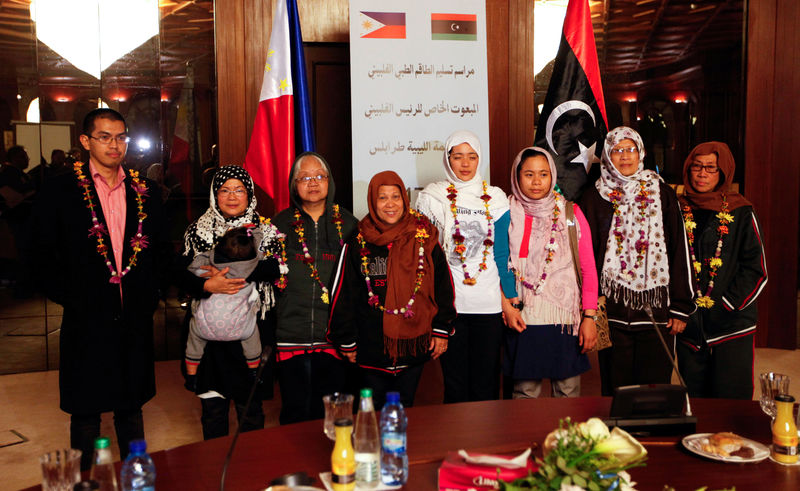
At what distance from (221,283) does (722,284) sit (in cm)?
221

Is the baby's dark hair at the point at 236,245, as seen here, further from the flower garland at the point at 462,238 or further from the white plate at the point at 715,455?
the white plate at the point at 715,455

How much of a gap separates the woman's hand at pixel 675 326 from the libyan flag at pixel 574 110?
100 centimetres

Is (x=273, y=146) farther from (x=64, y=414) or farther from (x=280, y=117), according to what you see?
(x=64, y=414)

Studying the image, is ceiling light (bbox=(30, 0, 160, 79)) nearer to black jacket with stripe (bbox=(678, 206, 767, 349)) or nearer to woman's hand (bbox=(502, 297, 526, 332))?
woman's hand (bbox=(502, 297, 526, 332))

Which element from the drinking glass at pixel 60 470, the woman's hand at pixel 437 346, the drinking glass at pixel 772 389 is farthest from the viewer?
the woman's hand at pixel 437 346

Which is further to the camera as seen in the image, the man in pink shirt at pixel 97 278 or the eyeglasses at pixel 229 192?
the eyeglasses at pixel 229 192

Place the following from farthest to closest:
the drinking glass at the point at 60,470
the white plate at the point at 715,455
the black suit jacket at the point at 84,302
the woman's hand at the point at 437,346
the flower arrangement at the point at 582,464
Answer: the woman's hand at the point at 437,346, the black suit jacket at the point at 84,302, the white plate at the point at 715,455, the drinking glass at the point at 60,470, the flower arrangement at the point at 582,464

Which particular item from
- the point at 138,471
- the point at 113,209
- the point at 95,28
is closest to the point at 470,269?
the point at 113,209

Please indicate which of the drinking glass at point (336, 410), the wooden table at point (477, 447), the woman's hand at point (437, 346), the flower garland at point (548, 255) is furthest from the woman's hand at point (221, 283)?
the flower garland at point (548, 255)

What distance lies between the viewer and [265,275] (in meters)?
2.73

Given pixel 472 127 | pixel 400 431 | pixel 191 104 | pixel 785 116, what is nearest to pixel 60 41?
pixel 191 104

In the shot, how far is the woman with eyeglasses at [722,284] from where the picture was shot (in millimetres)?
3031

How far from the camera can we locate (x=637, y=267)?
3.03 m

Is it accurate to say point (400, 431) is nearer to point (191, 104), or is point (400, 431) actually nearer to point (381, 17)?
point (381, 17)
